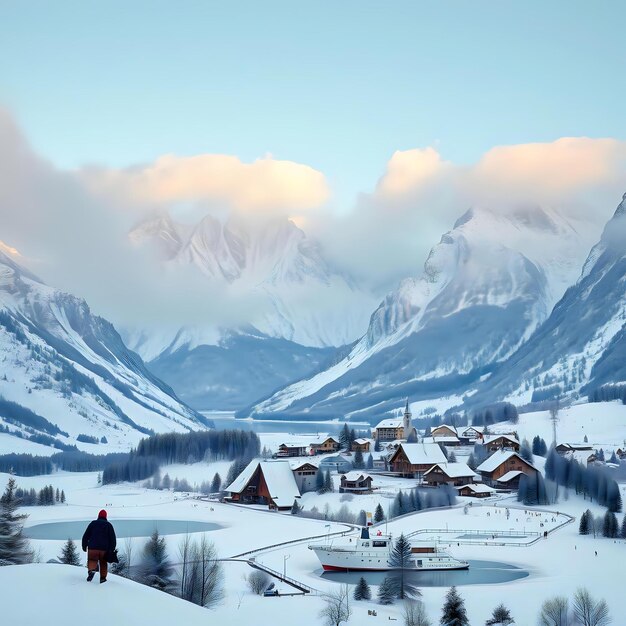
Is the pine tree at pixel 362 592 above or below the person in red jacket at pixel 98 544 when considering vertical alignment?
below

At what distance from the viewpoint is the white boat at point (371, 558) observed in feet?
182

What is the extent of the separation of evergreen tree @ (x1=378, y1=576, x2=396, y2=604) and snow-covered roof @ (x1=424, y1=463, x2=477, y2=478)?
52.4m

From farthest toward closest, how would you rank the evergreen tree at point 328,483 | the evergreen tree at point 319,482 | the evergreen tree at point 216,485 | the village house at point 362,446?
1. the village house at point 362,446
2. the evergreen tree at point 216,485
3. the evergreen tree at point 319,482
4. the evergreen tree at point 328,483

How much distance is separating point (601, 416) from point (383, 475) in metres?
58.8

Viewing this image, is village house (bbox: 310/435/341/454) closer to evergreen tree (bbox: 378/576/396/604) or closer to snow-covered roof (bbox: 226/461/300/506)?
snow-covered roof (bbox: 226/461/300/506)

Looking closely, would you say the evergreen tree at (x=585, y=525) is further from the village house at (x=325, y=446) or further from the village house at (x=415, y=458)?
the village house at (x=325, y=446)

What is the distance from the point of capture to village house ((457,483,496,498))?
9488 cm

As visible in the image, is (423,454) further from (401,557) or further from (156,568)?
(156,568)

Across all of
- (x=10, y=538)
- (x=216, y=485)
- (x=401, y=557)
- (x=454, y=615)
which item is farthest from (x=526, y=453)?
(x=10, y=538)

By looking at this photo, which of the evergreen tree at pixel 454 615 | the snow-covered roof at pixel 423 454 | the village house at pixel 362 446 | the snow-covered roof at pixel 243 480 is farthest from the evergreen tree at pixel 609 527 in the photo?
the village house at pixel 362 446

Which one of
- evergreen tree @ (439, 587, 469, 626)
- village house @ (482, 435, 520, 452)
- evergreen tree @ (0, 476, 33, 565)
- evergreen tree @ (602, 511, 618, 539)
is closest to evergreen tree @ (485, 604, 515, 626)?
evergreen tree @ (439, 587, 469, 626)

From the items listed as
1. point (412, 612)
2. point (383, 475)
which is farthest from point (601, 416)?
point (412, 612)

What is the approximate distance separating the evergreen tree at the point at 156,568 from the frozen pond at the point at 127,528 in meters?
21.3

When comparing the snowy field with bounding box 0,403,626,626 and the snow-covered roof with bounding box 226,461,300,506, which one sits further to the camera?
the snow-covered roof with bounding box 226,461,300,506
